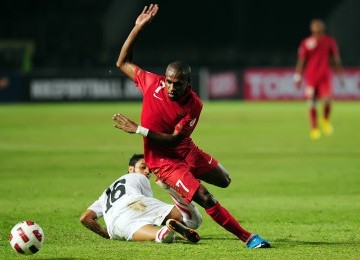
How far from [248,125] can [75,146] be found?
23.8ft

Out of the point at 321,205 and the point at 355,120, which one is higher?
the point at 321,205

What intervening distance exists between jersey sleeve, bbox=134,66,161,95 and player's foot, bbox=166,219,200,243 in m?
1.42

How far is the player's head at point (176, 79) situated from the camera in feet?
28.0

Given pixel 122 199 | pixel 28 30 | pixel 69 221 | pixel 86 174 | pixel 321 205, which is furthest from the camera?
pixel 28 30

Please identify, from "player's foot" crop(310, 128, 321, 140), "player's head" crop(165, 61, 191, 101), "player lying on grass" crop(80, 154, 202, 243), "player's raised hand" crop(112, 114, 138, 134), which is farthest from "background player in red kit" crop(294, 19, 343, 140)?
"player's raised hand" crop(112, 114, 138, 134)

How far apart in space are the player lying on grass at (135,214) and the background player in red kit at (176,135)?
392mm

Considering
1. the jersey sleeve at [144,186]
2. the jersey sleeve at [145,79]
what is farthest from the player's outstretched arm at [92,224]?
the jersey sleeve at [145,79]

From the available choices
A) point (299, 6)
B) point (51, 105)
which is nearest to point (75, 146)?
point (51, 105)

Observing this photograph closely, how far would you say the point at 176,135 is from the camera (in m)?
8.77

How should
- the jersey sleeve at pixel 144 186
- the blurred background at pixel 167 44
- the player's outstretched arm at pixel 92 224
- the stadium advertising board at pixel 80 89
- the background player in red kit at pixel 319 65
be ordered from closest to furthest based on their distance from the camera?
the player's outstretched arm at pixel 92 224 < the jersey sleeve at pixel 144 186 < the background player in red kit at pixel 319 65 < the stadium advertising board at pixel 80 89 < the blurred background at pixel 167 44

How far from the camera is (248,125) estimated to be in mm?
26406

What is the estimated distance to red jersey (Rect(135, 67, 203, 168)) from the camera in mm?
8820

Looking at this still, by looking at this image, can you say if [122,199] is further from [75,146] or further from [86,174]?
[75,146]

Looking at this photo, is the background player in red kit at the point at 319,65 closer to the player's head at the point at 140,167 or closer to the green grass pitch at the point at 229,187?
the green grass pitch at the point at 229,187
